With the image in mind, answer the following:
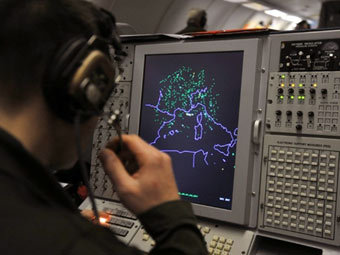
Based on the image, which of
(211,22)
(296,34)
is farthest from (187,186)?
(211,22)

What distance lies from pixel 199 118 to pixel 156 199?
703 millimetres

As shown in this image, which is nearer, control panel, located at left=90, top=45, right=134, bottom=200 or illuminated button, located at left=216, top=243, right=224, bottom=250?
illuminated button, located at left=216, top=243, right=224, bottom=250

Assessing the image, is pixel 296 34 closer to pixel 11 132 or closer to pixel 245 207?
pixel 245 207

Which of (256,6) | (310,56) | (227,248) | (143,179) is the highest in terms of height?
(256,6)

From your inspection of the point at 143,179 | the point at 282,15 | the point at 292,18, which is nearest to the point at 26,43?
the point at 143,179

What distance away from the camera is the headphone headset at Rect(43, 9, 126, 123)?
0.74m

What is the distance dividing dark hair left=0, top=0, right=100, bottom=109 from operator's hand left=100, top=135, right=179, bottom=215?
255 mm

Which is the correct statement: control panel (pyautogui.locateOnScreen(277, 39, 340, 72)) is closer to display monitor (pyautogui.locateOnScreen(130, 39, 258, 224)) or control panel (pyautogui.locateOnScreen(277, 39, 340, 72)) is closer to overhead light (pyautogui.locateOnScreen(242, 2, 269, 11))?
display monitor (pyautogui.locateOnScreen(130, 39, 258, 224))

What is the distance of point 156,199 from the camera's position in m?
0.84

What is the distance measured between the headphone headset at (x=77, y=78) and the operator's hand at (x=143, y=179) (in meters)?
0.14

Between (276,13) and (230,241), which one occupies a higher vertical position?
(276,13)

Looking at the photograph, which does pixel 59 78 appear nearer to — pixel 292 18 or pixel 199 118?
pixel 199 118

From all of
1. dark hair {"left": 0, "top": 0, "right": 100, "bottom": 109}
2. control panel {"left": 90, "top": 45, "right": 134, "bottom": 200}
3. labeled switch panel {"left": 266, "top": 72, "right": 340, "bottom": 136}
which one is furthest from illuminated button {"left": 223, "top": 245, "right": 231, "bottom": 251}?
dark hair {"left": 0, "top": 0, "right": 100, "bottom": 109}

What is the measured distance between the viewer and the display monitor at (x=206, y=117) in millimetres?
1417
